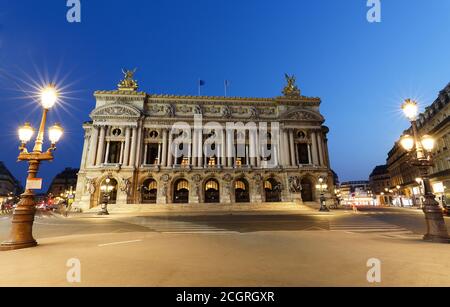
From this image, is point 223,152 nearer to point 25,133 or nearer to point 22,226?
point 25,133

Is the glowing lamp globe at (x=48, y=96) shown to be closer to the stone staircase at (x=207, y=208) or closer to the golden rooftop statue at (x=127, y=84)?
the stone staircase at (x=207, y=208)

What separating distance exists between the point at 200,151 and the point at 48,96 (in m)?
30.4

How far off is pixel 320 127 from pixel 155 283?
43.6m

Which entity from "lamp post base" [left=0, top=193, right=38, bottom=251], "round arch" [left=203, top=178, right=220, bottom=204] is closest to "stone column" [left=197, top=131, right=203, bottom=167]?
"round arch" [left=203, top=178, right=220, bottom=204]

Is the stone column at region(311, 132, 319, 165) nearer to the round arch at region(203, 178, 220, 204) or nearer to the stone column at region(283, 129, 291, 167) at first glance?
the stone column at region(283, 129, 291, 167)

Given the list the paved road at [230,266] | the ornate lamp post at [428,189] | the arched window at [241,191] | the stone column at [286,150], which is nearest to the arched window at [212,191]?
the arched window at [241,191]

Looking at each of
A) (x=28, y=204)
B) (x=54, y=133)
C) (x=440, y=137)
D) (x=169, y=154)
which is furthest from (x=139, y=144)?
(x=440, y=137)

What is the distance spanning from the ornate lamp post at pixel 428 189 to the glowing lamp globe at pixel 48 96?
51.9ft

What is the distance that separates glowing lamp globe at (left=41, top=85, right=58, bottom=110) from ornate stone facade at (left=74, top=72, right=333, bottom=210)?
91.8ft

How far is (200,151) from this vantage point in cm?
3978

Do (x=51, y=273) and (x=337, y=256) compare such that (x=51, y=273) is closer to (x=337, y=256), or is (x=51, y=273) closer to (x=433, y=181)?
(x=337, y=256)

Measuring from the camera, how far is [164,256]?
6.43 metres

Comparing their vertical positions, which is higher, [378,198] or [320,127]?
[320,127]
